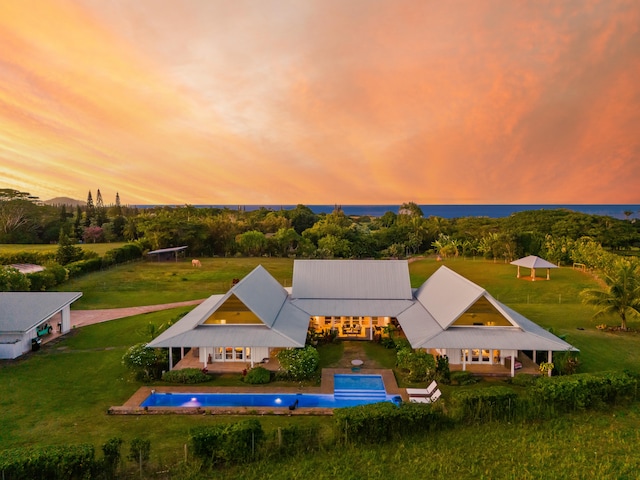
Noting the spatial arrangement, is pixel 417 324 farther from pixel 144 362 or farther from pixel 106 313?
pixel 106 313

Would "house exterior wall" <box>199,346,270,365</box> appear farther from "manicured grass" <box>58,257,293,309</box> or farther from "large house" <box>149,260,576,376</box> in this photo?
"manicured grass" <box>58,257,293,309</box>

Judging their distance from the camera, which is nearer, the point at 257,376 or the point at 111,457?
the point at 111,457

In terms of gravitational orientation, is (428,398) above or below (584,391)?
below

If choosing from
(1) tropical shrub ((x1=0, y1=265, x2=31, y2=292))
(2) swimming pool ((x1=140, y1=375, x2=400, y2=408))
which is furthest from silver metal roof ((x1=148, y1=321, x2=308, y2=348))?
(1) tropical shrub ((x1=0, y1=265, x2=31, y2=292))

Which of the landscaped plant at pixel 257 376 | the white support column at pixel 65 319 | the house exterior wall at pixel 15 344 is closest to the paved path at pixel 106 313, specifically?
the white support column at pixel 65 319

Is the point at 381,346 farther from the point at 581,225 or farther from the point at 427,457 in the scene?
the point at 581,225

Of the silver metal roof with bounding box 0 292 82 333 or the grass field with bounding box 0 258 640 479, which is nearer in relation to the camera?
the grass field with bounding box 0 258 640 479

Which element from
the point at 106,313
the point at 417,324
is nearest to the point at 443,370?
the point at 417,324
